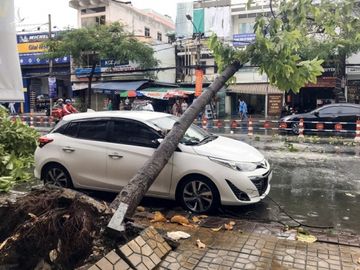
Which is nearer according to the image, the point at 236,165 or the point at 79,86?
the point at 236,165

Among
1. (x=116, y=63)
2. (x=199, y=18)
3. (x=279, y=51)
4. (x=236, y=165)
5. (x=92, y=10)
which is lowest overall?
(x=236, y=165)

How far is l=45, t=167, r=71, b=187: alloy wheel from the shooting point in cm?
719

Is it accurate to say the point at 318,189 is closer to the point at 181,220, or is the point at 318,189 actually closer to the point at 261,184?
the point at 261,184

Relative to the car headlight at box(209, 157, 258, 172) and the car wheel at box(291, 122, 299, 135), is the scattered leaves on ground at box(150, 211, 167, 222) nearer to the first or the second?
the car headlight at box(209, 157, 258, 172)

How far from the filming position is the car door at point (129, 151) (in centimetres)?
645

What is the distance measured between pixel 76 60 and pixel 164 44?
7.60 metres

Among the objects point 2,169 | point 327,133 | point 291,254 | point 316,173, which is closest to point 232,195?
point 291,254

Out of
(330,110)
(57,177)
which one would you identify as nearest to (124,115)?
(57,177)

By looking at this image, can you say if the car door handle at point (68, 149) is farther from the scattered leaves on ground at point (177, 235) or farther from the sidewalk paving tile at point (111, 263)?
the sidewalk paving tile at point (111, 263)

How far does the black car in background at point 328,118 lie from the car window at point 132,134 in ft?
41.1

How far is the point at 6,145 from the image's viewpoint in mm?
6051

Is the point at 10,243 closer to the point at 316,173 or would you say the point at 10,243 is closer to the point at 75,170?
the point at 75,170

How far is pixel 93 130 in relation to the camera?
7074mm

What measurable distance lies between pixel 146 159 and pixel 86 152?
3.78ft
